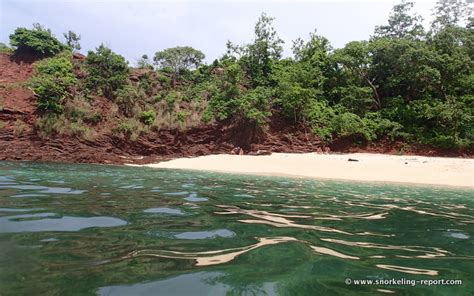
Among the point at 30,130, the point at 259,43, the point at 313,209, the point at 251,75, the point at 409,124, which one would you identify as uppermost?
the point at 259,43

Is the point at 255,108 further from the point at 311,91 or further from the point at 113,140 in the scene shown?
the point at 113,140

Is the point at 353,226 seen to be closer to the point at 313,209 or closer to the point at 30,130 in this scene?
the point at 313,209

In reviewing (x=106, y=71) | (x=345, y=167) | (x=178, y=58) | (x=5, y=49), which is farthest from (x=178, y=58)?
(x=345, y=167)

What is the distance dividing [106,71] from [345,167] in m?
18.9

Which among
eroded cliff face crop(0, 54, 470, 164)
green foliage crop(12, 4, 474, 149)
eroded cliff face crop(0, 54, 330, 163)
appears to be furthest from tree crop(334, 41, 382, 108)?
eroded cliff face crop(0, 54, 330, 163)

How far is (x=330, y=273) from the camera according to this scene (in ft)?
8.05

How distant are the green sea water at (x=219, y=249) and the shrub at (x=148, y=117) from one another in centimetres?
1786

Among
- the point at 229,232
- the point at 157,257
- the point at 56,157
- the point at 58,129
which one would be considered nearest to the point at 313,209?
the point at 229,232

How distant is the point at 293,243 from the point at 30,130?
2211cm

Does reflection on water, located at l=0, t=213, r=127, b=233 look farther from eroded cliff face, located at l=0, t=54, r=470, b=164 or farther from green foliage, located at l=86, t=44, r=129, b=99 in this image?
green foliage, located at l=86, t=44, r=129, b=99

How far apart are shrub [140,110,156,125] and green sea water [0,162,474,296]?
17.9 metres

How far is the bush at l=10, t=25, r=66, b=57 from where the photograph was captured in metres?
26.3

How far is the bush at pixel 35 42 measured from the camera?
2627 cm

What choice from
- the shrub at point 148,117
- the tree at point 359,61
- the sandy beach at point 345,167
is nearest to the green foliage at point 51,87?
the shrub at point 148,117
